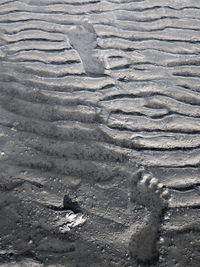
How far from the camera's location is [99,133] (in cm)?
280

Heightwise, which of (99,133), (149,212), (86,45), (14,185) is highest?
(86,45)

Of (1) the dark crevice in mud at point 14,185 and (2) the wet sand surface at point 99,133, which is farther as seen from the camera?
(1) the dark crevice in mud at point 14,185

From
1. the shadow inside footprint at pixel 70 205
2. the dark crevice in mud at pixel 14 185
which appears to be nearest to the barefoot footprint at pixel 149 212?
the shadow inside footprint at pixel 70 205

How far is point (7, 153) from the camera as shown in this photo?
2.65 meters

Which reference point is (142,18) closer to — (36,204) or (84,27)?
(84,27)

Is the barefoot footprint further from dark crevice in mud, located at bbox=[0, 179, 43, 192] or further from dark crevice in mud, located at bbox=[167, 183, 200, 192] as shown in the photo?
dark crevice in mud, located at bbox=[0, 179, 43, 192]

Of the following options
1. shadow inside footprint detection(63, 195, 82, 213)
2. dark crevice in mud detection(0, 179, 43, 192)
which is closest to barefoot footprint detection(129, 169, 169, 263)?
shadow inside footprint detection(63, 195, 82, 213)

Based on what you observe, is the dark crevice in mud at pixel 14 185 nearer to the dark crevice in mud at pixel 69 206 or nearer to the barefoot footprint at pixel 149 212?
the dark crevice in mud at pixel 69 206

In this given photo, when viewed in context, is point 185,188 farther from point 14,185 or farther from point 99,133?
point 14,185

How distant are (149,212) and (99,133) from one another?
74cm

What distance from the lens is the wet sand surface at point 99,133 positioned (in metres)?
2.22

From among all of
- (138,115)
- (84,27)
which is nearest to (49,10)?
(84,27)

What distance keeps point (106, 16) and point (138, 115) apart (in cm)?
135

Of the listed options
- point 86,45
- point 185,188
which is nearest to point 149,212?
point 185,188
